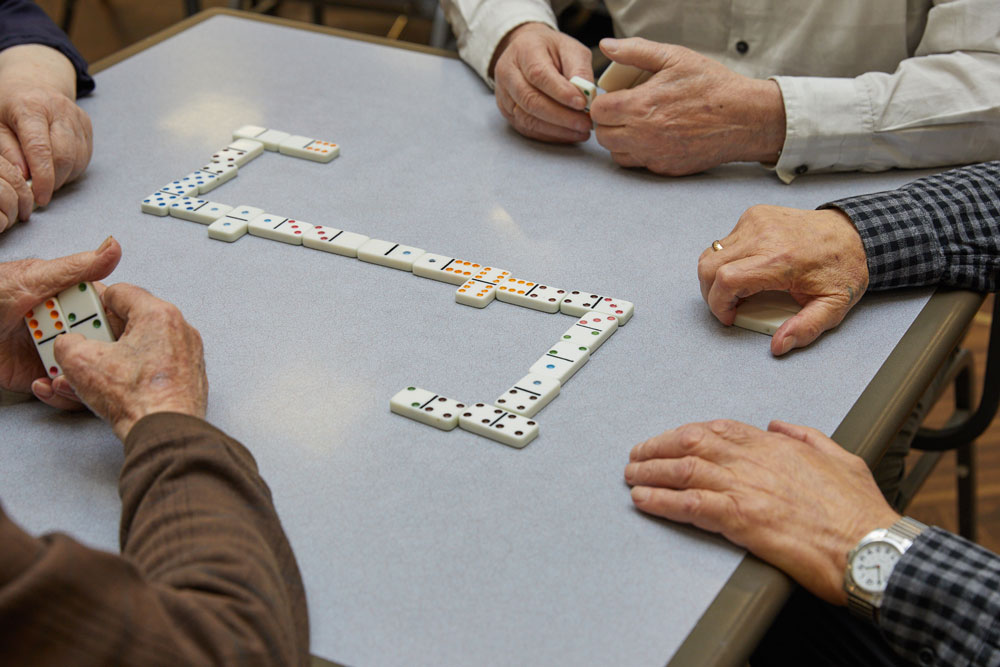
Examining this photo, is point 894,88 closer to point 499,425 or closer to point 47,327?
point 499,425

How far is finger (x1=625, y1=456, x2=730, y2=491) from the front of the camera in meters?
0.96

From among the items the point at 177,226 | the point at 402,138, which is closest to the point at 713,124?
the point at 402,138

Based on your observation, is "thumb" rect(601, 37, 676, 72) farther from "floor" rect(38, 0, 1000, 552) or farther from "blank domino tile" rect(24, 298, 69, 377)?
"floor" rect(38, 0, 1000, 552)

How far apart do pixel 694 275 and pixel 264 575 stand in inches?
31.4

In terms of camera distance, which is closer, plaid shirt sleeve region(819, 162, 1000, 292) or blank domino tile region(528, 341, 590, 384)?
blank domino tile region(528, 341, 590, 384)

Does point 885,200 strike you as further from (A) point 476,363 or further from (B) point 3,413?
(B) point 3,413

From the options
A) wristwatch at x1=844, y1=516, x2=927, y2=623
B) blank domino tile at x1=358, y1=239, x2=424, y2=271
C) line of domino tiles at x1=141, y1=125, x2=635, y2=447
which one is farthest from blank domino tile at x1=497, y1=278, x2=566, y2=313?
wristwatch at x1=844, y1=516, x2=927, y2=623

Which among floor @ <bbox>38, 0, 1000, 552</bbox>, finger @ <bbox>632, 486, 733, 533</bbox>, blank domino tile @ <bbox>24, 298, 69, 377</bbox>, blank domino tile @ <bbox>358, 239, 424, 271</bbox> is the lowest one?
floor @ <bbox>38, 0, 1000, 552</bbox>

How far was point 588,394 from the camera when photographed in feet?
3.77

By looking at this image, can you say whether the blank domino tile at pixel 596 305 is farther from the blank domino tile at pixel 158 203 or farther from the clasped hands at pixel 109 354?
the blank domino tile at pixel 158 203

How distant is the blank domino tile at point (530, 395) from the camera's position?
43.5 inches

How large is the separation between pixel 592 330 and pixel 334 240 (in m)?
0.44

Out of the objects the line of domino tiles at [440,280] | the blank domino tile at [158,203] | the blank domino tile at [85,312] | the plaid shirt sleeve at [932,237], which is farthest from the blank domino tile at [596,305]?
the blank domino tile at [158,203]

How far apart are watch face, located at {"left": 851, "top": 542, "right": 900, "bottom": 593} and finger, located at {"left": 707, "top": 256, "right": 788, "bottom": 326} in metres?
0.41
